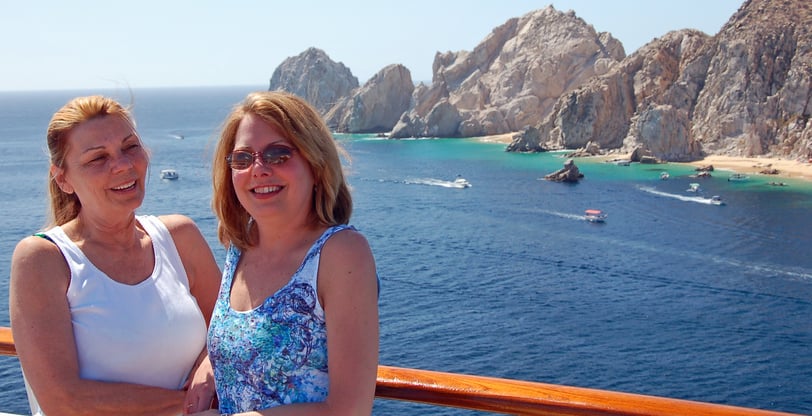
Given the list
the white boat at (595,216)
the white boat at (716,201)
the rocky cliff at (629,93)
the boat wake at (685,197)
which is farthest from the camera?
the rocky cliff at (629,93)

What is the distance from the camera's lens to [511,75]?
11694cm

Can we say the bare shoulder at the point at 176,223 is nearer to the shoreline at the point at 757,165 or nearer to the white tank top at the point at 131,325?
the white tank top at the point at 131,325

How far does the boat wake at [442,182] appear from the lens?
2477 inches

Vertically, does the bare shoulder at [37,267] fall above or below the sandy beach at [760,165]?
above

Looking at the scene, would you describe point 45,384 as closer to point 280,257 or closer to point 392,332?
point 280,257

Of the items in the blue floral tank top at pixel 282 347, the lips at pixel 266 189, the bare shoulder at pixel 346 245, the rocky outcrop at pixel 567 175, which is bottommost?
the rocky outcrop at pixel 567 175

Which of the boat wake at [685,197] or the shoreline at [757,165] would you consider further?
the shoreline at [757,165]

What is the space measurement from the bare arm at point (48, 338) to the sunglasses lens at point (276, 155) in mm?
895

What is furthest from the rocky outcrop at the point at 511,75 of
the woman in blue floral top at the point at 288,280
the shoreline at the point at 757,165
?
the woman in blue floral top at the point at 288,280

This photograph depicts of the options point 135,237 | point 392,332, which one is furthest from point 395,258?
point 135,237

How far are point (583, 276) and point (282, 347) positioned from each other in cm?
3436

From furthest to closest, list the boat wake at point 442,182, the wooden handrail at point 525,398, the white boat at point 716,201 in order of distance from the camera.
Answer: the boat wake at point 442,182 → the white boat at point 716,201 → the wooden handrail at point 525,398

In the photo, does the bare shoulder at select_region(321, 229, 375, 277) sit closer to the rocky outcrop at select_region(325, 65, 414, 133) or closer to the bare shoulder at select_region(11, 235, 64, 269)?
the bare shoulder at select_region(11, 235, 64, 269)

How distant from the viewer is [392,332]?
27.6 metres
